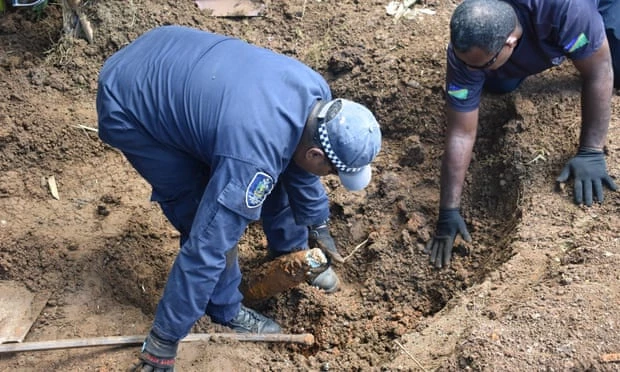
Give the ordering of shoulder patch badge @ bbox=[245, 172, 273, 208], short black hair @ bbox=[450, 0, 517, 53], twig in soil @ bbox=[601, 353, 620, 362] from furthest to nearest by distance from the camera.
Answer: short black hair @ bbox=[450, 0, 517, 53], twig in soil @ bbox=[601, 353, 620, 362], shoulder patch badge @ bbox=[245, 172, 273, 208]

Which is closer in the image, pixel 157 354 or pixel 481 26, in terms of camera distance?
pixel 157 354

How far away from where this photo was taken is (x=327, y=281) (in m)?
3.48

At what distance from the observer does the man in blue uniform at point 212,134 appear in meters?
2.26

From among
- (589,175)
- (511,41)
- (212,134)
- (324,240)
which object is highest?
(511,41)

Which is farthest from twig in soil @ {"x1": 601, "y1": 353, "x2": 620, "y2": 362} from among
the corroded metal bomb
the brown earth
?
the corroded metal bomb

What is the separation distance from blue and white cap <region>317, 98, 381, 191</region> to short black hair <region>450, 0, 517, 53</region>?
70 cm

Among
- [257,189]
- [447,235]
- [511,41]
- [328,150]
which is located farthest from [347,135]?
[447,235]

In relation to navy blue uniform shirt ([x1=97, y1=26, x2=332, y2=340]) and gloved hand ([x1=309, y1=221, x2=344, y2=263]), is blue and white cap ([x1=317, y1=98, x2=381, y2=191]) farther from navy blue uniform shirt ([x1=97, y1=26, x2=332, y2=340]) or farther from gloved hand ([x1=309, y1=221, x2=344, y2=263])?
gloved hand ([x1=309, y1=221, x2=344, y2=263])

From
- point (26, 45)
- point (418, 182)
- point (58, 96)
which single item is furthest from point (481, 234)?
point (26, 45)

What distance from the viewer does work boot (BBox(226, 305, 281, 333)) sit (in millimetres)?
3246

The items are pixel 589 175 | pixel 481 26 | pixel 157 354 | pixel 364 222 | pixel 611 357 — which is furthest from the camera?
pixel 364 222

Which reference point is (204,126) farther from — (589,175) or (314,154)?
(589,175)

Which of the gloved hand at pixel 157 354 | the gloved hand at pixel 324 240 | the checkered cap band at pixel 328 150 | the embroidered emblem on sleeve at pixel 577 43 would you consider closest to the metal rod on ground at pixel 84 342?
the gloved hand at pixel 157 354

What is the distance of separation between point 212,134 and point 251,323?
1309 mm
